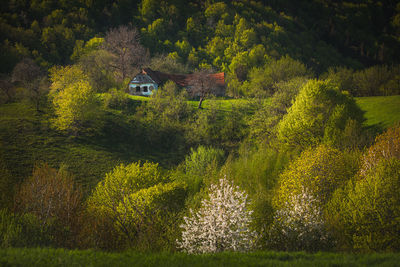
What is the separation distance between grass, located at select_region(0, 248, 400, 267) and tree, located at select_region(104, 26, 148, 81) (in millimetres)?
70763

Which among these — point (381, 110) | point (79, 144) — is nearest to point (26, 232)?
point (79, 144)

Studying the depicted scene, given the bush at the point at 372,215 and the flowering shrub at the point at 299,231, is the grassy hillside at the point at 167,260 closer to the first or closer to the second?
the flowering shrub at the point at 299,231

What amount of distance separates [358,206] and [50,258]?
16.5 meters

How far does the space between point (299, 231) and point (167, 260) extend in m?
9.94

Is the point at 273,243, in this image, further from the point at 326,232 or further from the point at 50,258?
the point at 50,258

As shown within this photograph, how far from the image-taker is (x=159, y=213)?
73.2 feet

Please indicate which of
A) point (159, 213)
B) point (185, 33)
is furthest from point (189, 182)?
point (185, 33)

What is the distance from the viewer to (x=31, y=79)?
68.1m

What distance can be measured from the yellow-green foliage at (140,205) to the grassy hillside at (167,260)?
5111 millimetres

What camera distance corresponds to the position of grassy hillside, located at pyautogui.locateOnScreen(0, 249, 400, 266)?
1042 centimetres

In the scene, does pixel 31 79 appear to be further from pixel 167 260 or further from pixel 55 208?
pixel 167 260

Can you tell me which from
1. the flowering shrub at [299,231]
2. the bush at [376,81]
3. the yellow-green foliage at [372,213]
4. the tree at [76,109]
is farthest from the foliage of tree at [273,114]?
the bush at [376,81]

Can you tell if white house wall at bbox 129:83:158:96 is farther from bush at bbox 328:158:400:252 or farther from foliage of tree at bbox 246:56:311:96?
bush at bbox 328:158:400:252

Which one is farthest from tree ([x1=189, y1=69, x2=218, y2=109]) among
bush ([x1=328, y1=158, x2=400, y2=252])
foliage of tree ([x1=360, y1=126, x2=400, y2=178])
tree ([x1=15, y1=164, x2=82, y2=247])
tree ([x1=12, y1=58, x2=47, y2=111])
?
bush ([x1=328, y1=158, x2=400, y2=252])
